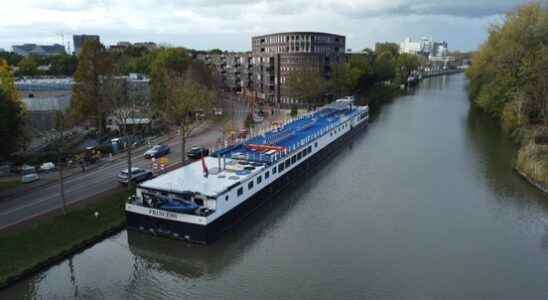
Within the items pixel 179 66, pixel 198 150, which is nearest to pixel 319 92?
pixel 179 66

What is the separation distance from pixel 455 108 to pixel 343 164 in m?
56.8

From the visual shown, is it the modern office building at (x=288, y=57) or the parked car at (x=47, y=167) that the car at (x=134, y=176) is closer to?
the parked car at (x=47, y=167)

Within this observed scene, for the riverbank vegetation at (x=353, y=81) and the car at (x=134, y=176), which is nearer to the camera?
the car at (x=134, y=176)

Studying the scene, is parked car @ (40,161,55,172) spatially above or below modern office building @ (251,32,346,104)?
below

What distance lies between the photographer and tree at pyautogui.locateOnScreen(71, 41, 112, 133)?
54.1 metres

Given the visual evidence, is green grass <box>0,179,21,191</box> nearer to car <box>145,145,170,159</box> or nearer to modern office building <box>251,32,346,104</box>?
car <box>145,145,170,159</box>

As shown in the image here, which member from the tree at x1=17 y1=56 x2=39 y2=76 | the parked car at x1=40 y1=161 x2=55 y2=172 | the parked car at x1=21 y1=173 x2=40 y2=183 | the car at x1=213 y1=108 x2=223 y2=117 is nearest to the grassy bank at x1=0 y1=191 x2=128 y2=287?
the parked car at x1=21 y1=173 x2=40 y2=183

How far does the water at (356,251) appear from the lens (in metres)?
23.9

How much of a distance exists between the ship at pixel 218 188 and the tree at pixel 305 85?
38174mm

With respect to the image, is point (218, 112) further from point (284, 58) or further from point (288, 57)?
point (284, 58)

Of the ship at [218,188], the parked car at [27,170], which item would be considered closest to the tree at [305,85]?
the ship at [218,188]

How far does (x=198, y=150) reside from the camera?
46.2 meters

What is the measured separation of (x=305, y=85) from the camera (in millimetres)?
85375

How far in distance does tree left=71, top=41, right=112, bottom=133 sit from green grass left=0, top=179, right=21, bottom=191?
63.4 ft
